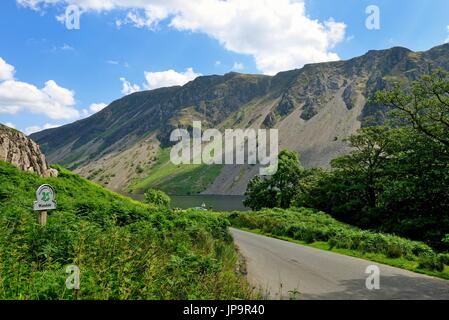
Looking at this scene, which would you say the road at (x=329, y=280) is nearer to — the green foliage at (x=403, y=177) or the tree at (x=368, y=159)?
the green foliage at (x=403, y=177)

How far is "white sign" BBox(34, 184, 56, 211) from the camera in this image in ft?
41.8

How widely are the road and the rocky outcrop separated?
24.3 metres

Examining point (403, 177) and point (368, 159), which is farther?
point (368, 159)

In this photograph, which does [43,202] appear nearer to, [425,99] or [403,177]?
[425,99]

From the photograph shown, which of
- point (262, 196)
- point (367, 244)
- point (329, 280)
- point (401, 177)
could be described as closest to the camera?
point (329, 280)

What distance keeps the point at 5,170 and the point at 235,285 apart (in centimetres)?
2522

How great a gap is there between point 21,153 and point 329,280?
3144 centimetres

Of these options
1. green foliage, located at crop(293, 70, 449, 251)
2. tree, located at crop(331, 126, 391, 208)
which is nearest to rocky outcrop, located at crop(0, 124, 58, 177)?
green foliage, located at crop(293, 70, 449, 251)

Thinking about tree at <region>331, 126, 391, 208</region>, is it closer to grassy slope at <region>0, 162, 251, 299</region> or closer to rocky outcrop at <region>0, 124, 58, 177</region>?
rocky outcrop at <region>0, 124, 58, 177</region>

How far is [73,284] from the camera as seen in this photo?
23.9 ft

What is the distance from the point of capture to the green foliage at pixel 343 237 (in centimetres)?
2278

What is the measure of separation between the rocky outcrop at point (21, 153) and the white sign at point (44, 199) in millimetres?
22902

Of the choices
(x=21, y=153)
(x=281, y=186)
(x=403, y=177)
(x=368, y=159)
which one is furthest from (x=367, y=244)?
(x=281, y=186)

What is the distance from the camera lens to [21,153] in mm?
35406
